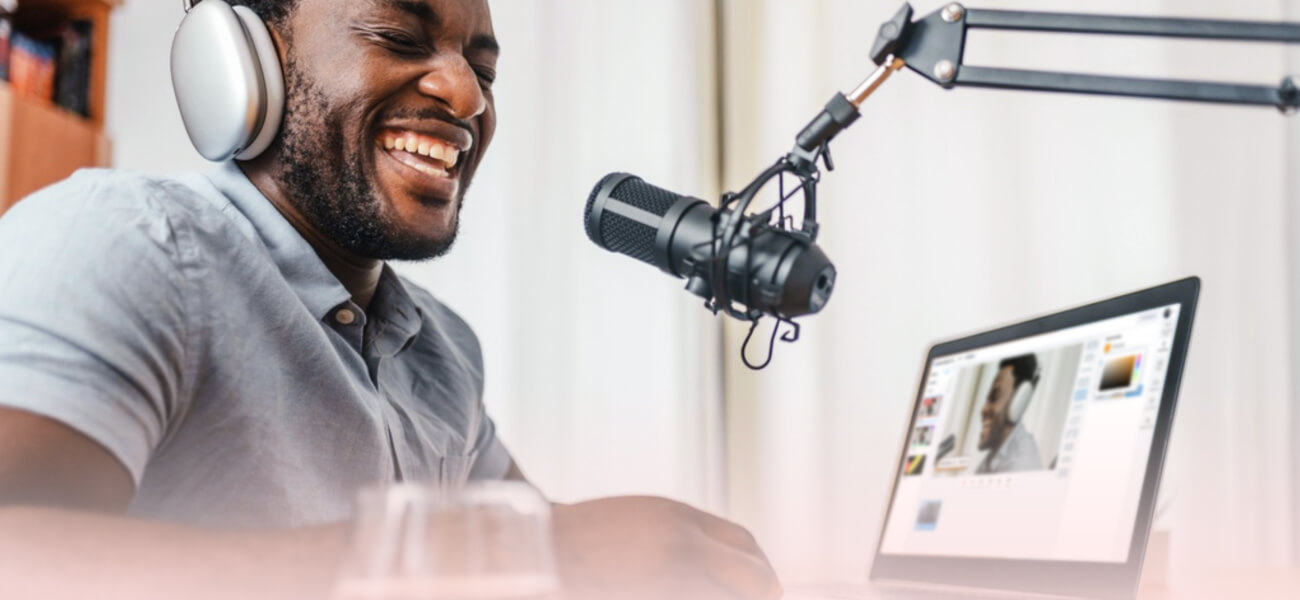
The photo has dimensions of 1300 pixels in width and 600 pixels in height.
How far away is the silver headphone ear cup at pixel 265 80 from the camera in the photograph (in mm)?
1045

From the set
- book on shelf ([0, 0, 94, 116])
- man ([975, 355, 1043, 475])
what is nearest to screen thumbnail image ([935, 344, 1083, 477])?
man ([975, 355, 1043, 475])

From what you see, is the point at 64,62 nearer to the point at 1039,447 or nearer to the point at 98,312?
the point at 98,312

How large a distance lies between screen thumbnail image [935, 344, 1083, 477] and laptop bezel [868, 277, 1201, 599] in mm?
41

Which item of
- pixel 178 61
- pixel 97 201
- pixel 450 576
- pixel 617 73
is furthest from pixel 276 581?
pixel 617 73

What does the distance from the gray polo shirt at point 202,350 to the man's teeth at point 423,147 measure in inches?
5.9

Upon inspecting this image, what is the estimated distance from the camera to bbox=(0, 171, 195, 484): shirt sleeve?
0.71 m

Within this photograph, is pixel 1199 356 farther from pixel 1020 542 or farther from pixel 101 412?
pixel 101 412

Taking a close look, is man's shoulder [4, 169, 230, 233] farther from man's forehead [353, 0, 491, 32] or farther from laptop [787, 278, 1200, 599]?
laptop [787, 278, 1200, 599]

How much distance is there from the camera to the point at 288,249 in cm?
103

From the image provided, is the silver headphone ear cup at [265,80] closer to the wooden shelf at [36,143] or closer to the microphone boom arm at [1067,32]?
the microphone boom arm at [1067,32]

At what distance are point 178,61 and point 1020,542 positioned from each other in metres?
0.91

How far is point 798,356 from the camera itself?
199cm

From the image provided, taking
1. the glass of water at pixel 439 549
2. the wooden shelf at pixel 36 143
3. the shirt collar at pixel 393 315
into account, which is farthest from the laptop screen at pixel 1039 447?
the wooden shelf at pixel 36 143

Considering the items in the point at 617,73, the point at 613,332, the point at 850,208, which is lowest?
the point at 613,332
